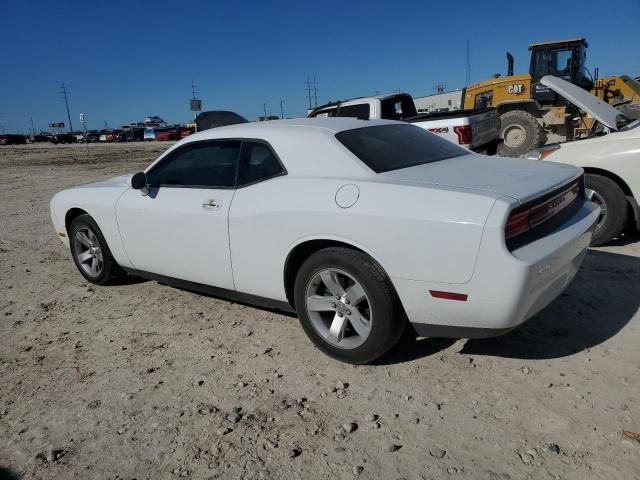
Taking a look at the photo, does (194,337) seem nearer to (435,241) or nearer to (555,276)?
(435,241)

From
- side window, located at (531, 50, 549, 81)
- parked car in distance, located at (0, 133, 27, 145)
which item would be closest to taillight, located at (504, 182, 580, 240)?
side window, located at (531, 50, 549, 81)

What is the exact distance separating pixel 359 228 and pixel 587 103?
12.9ft

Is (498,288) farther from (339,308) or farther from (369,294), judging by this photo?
(339,308)

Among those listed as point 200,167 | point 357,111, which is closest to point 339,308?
point 200,167

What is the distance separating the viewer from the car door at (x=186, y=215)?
361cm

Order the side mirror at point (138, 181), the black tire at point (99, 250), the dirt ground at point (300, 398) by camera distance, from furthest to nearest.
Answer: the black tire at point (99, 250), the side mirror at point (138, 181), the dirt ground at point (300, 398)

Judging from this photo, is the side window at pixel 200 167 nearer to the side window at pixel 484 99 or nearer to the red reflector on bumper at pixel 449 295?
the red reflector on bumper at pixel 449 295

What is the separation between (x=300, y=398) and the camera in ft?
9.48

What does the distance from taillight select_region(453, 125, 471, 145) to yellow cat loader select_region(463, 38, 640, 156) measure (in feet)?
15.3

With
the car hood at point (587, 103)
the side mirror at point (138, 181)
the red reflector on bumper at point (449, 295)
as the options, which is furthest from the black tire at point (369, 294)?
the car hood at point (587, 103)

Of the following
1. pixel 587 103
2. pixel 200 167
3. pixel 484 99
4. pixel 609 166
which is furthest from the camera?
pixel 484 99

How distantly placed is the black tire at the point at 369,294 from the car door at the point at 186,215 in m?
0.75

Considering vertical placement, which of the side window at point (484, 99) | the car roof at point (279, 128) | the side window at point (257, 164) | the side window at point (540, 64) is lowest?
the side window at point (257, 164)

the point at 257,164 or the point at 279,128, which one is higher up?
the point at 279,128
